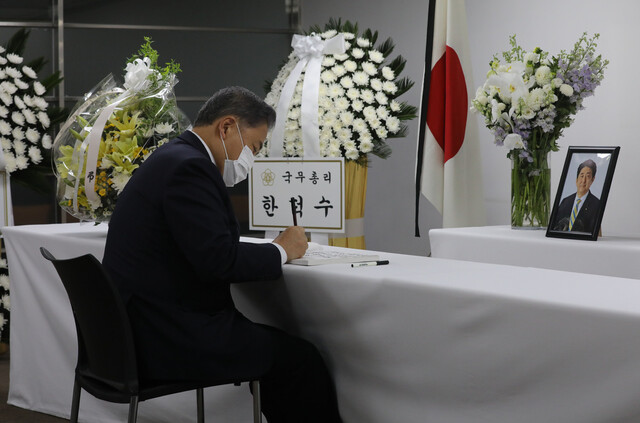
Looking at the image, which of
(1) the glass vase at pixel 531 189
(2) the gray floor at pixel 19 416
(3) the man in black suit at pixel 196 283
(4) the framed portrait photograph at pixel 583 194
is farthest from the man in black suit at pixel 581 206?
(2) the gray floor at pixel 19 416

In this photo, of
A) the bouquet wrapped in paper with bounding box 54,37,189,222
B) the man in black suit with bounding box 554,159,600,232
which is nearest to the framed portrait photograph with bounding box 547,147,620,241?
the man in black suit with bounding box 554,159,600,232

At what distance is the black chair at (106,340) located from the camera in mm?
1904

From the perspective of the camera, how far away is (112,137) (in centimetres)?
276

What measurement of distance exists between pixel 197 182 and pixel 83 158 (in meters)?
0.90

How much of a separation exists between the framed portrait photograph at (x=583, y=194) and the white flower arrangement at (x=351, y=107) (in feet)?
2.72

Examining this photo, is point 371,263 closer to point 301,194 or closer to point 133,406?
point 133,406

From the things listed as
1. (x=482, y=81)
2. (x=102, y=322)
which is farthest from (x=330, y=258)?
(x=482, y=81)

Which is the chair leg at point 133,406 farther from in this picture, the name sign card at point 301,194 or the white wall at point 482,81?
the white wall at point 482,81

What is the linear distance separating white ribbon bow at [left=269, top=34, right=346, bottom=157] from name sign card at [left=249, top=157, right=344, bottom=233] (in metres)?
0.33

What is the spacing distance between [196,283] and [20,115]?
2670 mm

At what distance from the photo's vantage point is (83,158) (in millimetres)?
2725

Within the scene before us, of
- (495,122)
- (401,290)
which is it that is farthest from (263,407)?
(495,122)

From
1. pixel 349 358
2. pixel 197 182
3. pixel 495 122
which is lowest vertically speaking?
pixel 349 358

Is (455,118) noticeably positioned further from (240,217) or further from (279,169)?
(240,217)
